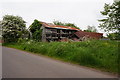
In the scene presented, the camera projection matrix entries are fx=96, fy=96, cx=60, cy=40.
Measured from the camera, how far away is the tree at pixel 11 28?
2530 cm

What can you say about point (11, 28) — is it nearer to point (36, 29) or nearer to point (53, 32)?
point (36, 29)

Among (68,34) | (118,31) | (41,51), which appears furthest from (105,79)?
(68,34)


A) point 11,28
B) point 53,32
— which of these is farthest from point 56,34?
point 11,28

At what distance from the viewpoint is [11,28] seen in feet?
84.5

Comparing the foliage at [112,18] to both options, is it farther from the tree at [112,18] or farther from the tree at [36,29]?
the tree at [36,29]

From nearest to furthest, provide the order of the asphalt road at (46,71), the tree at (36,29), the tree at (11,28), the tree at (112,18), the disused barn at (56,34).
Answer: the asphalt road at (46,71) → the tree at (112,18) → the tree at (11,28) → the tree at (36,29) → the disused barn at (56,34)

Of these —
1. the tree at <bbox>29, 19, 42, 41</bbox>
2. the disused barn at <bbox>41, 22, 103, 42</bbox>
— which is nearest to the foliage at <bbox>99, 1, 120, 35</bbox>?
the disused barn at <bbox>41, 22, 103, 42</bbox>

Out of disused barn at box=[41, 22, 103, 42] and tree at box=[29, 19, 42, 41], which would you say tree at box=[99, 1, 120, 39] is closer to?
disused barn at box=[41, 22, 103, 42]

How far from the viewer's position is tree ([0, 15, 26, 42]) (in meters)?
25.3

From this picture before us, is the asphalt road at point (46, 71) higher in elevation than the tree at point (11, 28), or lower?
lower

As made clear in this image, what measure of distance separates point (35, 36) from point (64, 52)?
21.7 m

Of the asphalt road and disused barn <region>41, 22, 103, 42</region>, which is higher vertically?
disused barn <region>41, 22, 103, 42</region>

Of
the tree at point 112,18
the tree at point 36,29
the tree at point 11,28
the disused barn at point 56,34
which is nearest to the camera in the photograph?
the tree at point 112,18

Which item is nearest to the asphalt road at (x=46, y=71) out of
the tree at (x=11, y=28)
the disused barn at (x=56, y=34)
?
the tree at (x=11, y=28)
